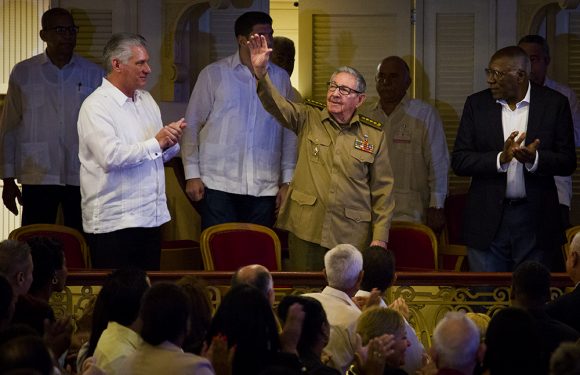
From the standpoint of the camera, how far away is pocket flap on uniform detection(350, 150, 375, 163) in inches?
292

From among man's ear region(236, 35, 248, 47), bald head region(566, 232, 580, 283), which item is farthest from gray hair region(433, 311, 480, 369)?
man's ear region(236, 35, 248, 47)

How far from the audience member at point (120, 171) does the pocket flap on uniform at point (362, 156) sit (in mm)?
903

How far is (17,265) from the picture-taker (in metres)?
5.55

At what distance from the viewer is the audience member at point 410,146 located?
28.7 ft

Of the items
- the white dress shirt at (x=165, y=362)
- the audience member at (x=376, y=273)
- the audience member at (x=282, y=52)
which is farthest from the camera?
the audience member at (x=282, y=52)

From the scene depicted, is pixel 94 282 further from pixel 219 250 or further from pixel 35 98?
pixel 35 98

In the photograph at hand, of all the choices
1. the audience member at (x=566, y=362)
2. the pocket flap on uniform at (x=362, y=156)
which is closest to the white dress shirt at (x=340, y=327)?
the audience member at (x=566, y=362)

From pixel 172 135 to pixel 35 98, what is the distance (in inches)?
62.6

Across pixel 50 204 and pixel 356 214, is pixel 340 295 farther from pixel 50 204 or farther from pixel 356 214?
pixel 50 204

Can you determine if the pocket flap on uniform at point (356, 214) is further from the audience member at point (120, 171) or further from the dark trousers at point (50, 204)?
the dark trousers at point (50, 204)

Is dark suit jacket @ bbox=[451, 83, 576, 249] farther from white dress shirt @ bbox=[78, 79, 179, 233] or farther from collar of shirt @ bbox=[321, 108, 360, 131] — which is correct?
white dress shirt @ bbox=[78, 79, 179, 233]

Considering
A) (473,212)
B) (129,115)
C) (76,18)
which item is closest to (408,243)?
(473,212)

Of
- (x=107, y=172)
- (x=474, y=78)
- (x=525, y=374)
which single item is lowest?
(x=525, y=374)

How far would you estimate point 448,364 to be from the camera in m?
4.80
